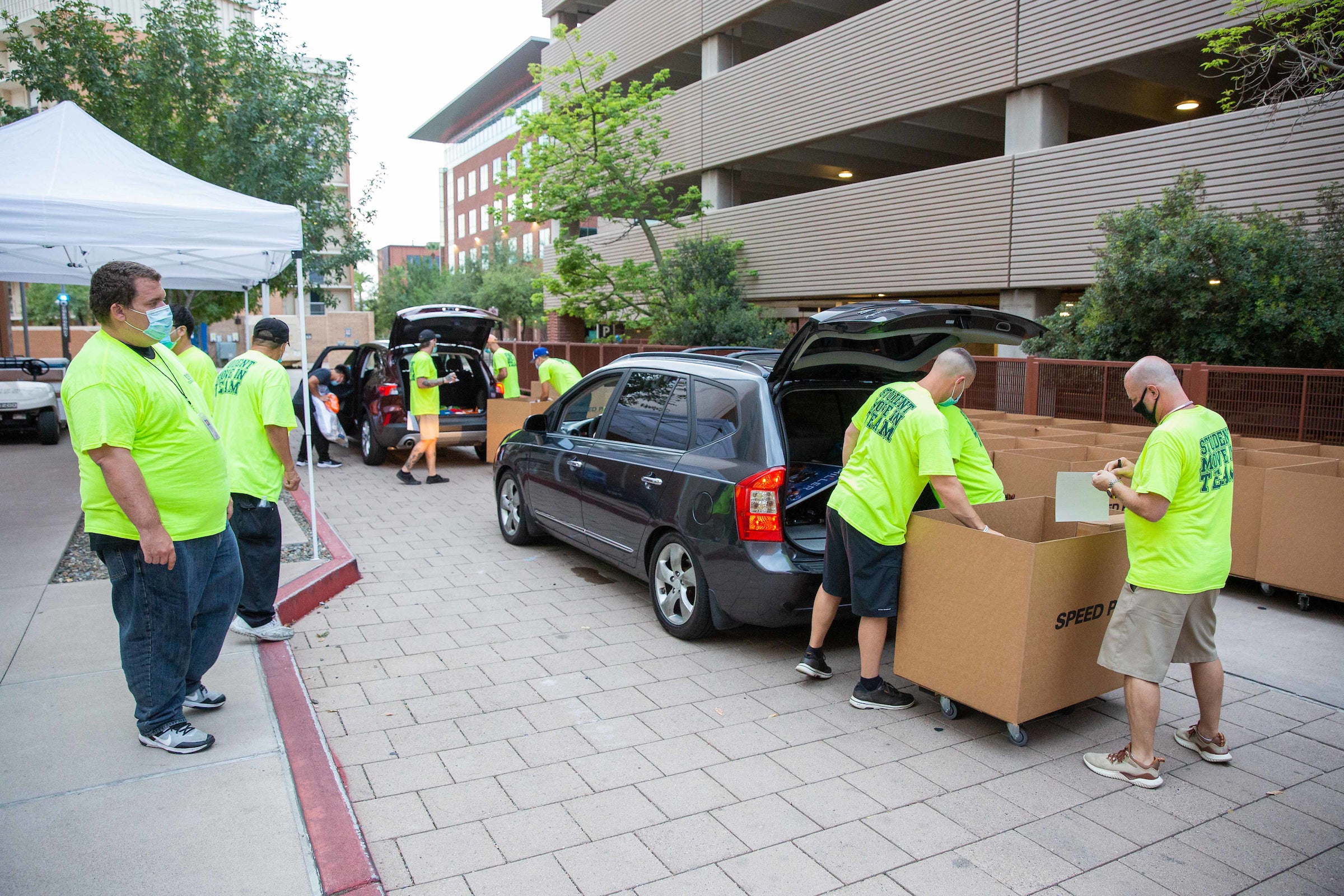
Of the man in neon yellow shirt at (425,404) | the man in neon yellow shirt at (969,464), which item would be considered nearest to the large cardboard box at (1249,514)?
the man in neon yellow shirt at (969,464)

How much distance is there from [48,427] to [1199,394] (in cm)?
1551

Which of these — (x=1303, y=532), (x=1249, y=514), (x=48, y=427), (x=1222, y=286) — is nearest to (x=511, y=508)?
(x=1249, y=514)

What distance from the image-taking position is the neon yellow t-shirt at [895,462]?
13.4ft

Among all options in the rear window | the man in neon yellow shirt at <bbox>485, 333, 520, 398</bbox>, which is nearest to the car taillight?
the rear window

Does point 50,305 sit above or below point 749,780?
above

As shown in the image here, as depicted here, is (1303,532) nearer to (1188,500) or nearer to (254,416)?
(1188,500)

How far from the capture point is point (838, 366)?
5598mm

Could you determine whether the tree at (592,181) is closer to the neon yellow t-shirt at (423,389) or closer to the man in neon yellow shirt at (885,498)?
the neon yellow t-shirt at (423,389)

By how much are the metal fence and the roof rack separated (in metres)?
0.24

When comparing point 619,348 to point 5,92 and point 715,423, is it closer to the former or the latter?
point 715,423

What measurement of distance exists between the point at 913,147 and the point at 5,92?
37.3m

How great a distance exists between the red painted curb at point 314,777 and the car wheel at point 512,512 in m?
2.10

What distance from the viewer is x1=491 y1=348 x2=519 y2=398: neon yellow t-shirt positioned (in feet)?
41.1

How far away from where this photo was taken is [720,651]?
5305 millimetres
